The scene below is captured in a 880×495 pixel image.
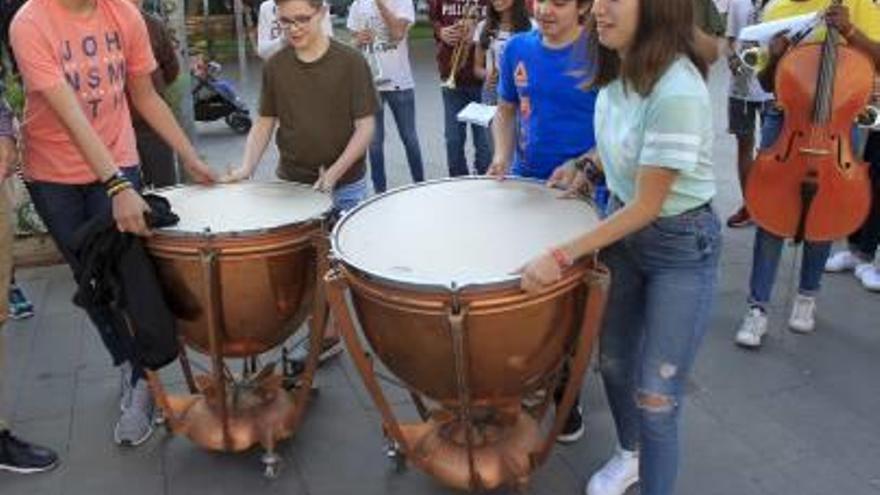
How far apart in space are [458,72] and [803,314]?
2.71 metres

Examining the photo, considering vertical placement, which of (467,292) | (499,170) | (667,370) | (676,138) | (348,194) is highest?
(676,138)

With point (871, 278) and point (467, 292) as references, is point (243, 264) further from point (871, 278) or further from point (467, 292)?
point (871, 278)

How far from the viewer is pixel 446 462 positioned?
2801 millimetres

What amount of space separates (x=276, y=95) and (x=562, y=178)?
4.11ft

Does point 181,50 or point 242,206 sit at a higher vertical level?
point 181,50

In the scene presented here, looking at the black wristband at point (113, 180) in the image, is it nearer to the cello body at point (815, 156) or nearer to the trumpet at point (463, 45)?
the cello body at point (815, 156)

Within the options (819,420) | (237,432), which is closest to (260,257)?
(237,432)

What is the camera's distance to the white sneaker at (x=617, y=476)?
2.96m

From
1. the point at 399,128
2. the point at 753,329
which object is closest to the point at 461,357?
the point at 753,329

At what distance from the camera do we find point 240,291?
2.86 metres

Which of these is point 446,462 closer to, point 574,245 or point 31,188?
point 574,245

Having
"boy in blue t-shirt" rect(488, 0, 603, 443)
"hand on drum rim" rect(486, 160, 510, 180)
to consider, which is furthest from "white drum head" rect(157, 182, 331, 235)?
"boy in blue t-shirt" rect(488, 0, 603, 443)

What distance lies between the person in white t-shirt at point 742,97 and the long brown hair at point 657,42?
325 cm

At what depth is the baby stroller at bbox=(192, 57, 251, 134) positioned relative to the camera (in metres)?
9.44
